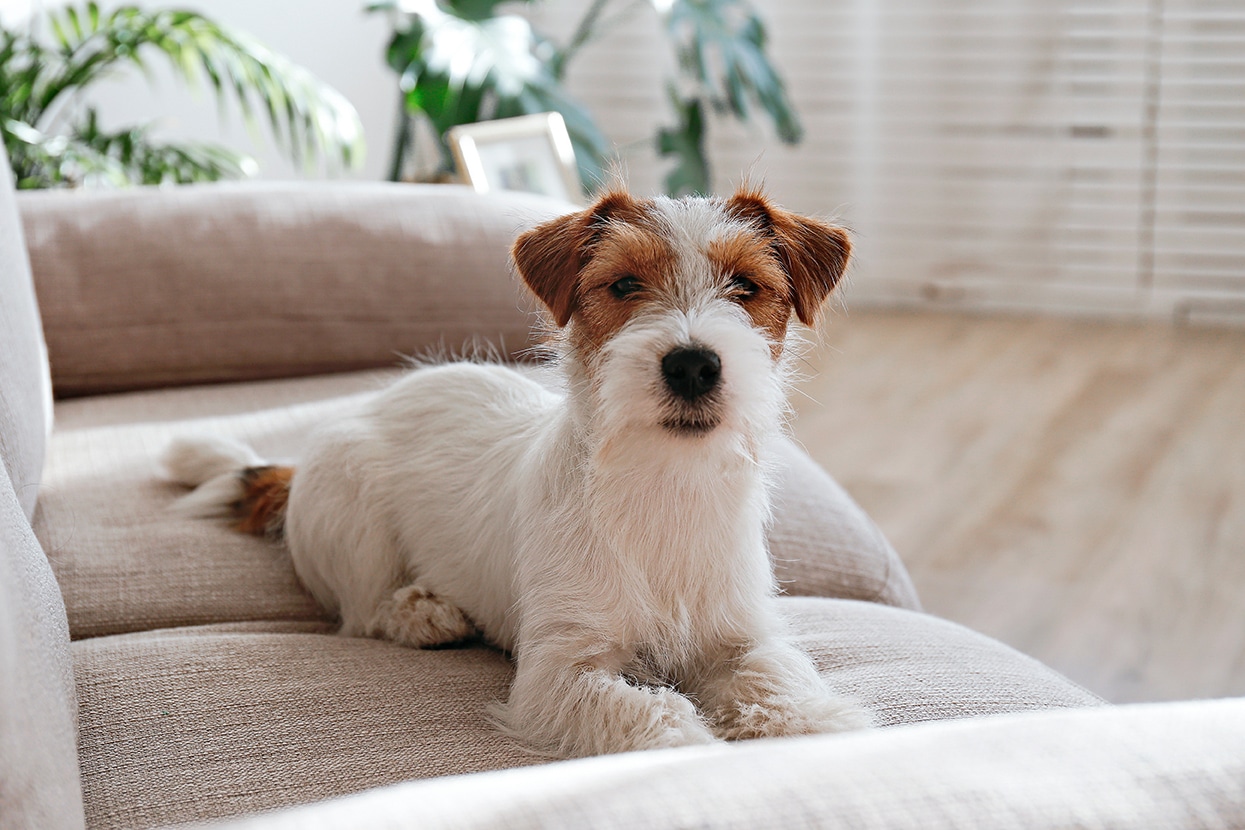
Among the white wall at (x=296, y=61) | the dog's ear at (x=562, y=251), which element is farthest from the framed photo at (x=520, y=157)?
the dog's ear at (x=562, y=251)

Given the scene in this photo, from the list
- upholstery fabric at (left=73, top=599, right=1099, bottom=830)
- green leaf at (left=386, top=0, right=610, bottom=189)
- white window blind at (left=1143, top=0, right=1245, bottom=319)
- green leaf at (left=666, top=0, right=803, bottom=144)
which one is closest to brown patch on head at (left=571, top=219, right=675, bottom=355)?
upholstery fabric at (left=73, top=599, right=1099, bottom=830)

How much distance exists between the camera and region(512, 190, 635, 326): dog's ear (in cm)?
116

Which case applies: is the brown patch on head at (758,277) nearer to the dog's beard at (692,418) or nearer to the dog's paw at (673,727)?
the dog's beard at (692,418)

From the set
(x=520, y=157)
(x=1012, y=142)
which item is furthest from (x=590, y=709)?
(x=1012, y=142)

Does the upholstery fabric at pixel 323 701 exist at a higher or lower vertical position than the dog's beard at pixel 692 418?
lower

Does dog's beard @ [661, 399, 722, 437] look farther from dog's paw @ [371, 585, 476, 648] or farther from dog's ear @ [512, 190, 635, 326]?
dog's paw @ [371, 585, 476, 648]

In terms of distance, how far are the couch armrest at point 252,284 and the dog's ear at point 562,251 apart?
96 cm

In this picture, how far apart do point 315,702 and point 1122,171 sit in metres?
4.09

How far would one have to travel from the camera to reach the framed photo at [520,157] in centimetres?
309

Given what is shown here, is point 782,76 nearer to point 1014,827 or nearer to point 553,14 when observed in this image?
point 553,14

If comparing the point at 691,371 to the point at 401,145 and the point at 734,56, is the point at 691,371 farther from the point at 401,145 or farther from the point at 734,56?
the point at 401,145

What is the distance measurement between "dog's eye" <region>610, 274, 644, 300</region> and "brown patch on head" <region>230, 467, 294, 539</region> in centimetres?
71

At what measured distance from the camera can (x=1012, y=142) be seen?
15.1ft

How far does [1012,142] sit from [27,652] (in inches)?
174
